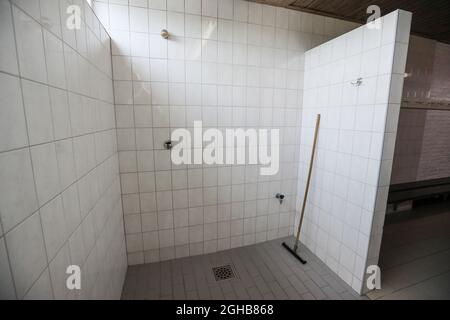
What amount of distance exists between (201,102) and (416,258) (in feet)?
9.22

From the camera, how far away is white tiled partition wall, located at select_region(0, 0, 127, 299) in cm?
58

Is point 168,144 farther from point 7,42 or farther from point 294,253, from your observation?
point 294,253

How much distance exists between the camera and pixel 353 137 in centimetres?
172

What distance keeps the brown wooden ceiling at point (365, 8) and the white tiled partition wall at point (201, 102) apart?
8 centimetres

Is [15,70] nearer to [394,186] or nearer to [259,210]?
[259,210]

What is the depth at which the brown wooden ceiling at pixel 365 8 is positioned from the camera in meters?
1.96

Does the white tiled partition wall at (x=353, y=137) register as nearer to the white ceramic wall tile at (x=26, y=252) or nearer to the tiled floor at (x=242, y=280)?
the tiled floor at (x=242, y=280)

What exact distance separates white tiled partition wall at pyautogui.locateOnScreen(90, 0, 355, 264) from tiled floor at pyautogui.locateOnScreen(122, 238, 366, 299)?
0.16 metres

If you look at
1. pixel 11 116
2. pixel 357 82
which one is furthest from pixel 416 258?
pixel 11 116

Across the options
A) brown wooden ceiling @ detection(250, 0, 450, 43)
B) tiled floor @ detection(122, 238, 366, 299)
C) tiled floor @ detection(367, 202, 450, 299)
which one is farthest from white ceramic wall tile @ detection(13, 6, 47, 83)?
tiled floor @ detection(367, 202, 450, 299)

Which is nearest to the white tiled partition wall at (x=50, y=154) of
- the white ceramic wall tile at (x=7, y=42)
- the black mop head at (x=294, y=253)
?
the white ceramic wall tile at (x=7, y=42)

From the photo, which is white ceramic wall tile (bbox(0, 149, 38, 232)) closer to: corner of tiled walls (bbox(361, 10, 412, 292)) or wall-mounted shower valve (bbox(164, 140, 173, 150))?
wall-mounted shower valve (bbox(164, 140, 173, 150))

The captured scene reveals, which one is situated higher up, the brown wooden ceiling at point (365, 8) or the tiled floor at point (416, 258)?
the brown wooden ceiling at point (365, 8)
